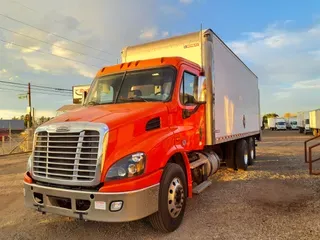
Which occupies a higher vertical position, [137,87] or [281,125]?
[137,87]

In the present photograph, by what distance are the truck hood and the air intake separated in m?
0.07

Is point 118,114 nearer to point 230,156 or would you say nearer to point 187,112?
point 187,112

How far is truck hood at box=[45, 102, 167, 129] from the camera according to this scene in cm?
442

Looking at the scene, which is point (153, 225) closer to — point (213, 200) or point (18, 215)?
point (213, 200)

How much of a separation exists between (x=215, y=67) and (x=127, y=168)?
4.17 metres

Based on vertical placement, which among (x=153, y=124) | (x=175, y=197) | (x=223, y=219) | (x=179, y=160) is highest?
(x=153, y=124)

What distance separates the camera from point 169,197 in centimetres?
481

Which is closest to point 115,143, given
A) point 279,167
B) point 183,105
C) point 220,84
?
point 183,105

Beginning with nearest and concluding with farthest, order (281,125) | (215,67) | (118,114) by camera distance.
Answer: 1. (118,114)
2. (215,67)
3. (281,125)

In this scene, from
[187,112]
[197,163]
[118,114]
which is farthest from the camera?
[197,163]

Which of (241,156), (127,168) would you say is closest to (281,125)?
(241,156)

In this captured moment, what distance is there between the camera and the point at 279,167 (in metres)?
11.4

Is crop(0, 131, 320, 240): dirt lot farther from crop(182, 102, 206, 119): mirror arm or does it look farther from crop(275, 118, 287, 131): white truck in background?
crop(275, 118, 287, 131): white truck in background

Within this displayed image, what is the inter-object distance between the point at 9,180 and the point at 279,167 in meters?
9.48
